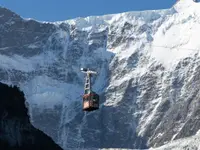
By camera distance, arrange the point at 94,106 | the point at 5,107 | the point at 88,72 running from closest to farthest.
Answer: the point at 88,72
the point at 94,106
the point at 5,107

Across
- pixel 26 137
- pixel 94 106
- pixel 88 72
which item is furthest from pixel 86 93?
pixel 26 137

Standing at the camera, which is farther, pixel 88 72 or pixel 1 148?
pixel 1 148

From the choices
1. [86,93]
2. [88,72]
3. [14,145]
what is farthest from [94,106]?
[14,145]

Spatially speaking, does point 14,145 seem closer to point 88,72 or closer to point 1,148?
point 1,148

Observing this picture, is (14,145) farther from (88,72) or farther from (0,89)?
(88,72)

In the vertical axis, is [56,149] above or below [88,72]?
below

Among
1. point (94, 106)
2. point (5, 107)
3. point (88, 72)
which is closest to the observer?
point (88, 72)
